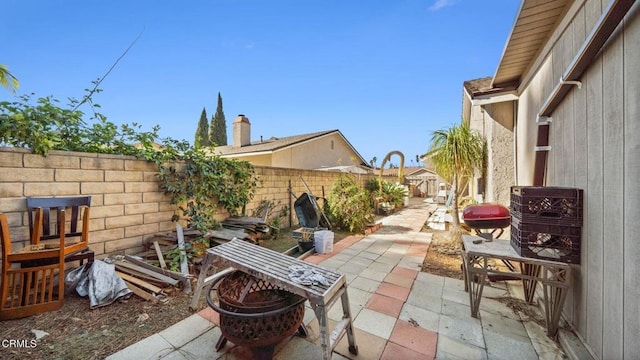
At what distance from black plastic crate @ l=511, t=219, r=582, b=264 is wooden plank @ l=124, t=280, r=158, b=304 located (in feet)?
13.1

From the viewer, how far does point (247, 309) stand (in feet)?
5.24

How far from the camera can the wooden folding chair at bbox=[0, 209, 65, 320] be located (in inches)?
82.6

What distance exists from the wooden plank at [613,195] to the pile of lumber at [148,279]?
3.95 metres

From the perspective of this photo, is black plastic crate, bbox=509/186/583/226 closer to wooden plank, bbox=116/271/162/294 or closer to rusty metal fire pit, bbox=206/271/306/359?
rusty metal fire pit, bbox=206/271/306/359

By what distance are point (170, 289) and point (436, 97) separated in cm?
1283

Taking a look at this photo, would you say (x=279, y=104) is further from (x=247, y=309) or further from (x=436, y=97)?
(x=247, y=309)

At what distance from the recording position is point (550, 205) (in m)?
1.95

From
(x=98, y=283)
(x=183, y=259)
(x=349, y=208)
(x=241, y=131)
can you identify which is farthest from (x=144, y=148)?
(x=241, y=131)

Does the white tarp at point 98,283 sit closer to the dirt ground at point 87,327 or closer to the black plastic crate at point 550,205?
the dirt ground at point 87,327

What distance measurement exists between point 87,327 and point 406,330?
308 centimetres

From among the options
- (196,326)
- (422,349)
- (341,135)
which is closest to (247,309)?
(196,326)

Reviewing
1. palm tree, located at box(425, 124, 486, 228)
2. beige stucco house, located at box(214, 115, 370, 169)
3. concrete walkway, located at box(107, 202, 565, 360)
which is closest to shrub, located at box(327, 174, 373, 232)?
palm tree, located at box(425, 124, 486, 228)

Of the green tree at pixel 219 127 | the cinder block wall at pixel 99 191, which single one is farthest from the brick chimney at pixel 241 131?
the cinder block wall at pixel 99 191

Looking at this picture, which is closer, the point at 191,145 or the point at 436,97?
the point at 191,145
